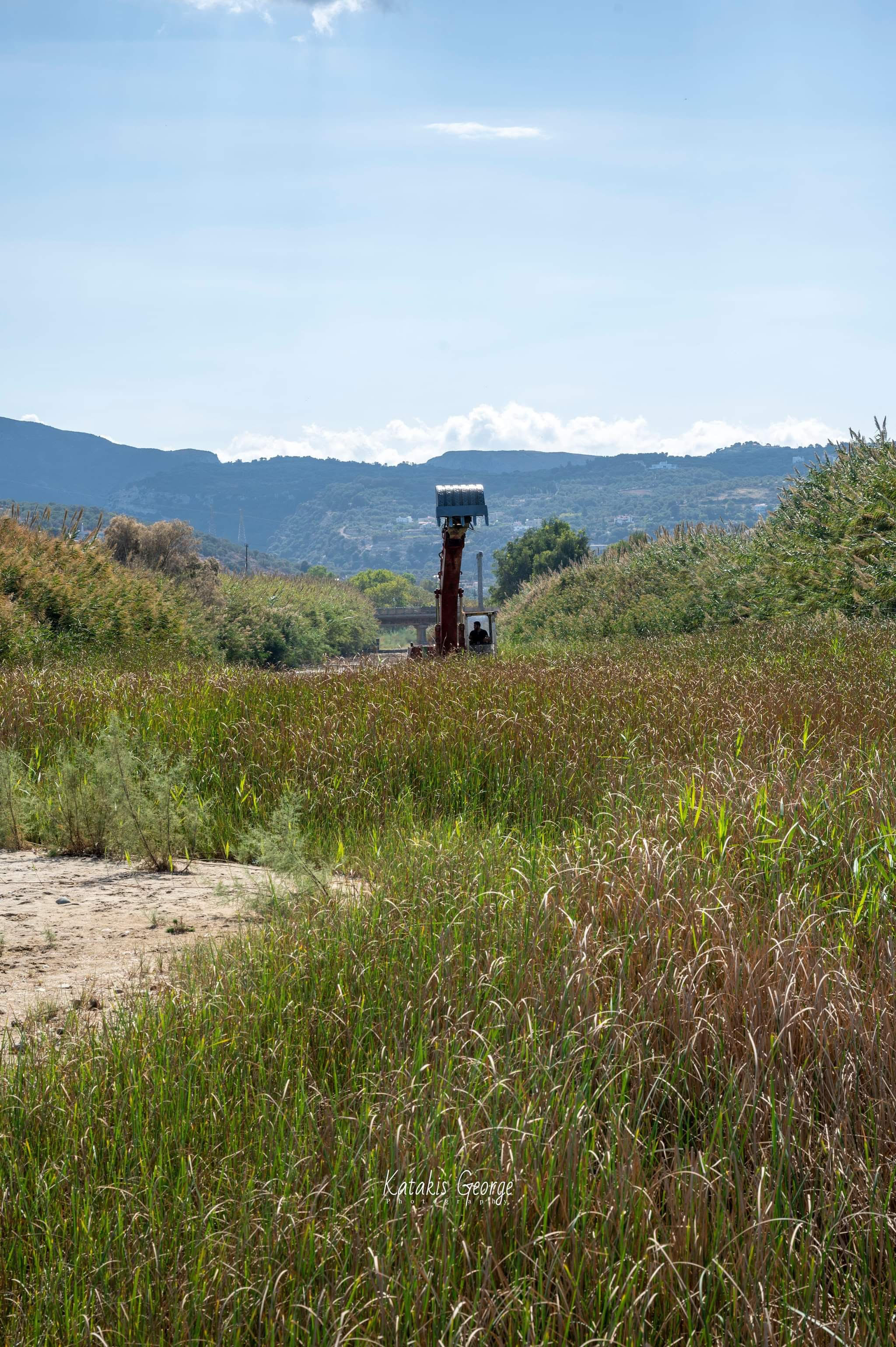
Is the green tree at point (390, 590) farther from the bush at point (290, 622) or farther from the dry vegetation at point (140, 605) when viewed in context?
the dry vegetation at point (140, 605)

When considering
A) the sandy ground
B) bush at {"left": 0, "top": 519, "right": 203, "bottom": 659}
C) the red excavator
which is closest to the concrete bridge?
bush at {"left": 0, "top": 519, "right": 203, "bottom": 659}

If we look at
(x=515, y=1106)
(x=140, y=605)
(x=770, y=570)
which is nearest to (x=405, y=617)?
(x=140, y=605)

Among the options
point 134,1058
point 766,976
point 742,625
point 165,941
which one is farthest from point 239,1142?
point 742,625

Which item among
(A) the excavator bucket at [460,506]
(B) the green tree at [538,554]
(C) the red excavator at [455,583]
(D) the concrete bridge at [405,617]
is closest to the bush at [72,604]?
(C) the red excavator at [455,583]

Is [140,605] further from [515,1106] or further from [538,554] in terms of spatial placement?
[538,554]

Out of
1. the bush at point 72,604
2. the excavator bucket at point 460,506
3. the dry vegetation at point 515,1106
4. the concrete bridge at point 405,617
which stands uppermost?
the excavator bucket at point 460,506

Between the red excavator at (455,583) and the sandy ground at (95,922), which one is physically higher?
the red excavator at (455,583)

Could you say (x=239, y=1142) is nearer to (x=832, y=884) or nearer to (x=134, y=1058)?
(x=134, y=1058)

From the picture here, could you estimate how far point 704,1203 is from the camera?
2320mm

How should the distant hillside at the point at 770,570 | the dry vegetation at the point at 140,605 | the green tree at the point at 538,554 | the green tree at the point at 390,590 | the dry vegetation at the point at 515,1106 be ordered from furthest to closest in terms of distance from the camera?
the green tree at the point at 390,590 < the green tree at the point at 538,554 < the dry vegetation at the point at 140,605 < the distant hillside at the point at 770,570 < the dry vegetation at the point at 515,1106

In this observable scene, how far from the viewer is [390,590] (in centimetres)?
11281

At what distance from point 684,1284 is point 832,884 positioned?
2450mm

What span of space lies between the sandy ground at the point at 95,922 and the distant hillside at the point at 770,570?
12.1 meters

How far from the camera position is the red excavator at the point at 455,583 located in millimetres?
17734
